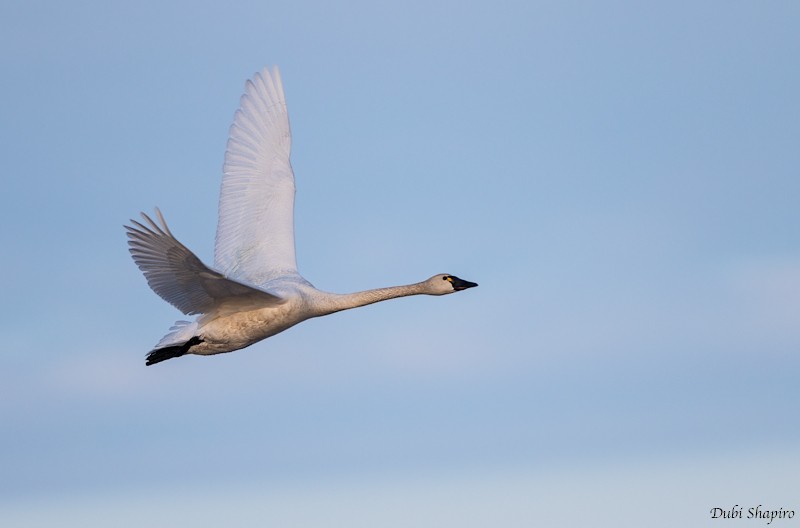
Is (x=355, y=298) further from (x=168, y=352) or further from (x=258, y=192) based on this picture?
(x=258, y=192)

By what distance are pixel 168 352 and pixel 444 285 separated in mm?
4686

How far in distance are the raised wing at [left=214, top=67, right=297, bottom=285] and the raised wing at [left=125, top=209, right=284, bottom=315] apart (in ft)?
6.97

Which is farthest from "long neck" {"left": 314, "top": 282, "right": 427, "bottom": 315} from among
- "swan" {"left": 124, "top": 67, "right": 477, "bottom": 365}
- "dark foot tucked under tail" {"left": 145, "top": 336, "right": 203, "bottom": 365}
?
"dark foot tucked under tail" {"left": 145, "top": 336, "right": 203, "bottom": 365}

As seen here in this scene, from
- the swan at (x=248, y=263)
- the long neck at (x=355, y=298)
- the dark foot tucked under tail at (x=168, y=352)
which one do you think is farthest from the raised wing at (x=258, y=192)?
the dark foot tucked under tail at (x=168, y=352)

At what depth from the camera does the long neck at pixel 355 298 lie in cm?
2059

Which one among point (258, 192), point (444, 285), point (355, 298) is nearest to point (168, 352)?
point (355, 298)

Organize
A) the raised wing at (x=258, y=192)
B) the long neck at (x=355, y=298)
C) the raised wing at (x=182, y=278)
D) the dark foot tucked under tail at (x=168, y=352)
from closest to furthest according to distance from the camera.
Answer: the raised wing at (x=182, y=278), the dark foot tucked under tail at (x=168, y=352), the long neck at (x=355, y=298), the raised wing at (x=258, y=192)

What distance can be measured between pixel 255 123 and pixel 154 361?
5.81 meters

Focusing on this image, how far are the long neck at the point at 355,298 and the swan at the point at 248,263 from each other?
0.6 inches

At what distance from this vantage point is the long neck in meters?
20.6

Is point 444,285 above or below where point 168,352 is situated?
above

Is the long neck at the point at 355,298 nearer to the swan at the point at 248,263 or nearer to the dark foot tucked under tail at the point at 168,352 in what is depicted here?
→ the swan at the point at 248,263

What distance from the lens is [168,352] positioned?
20406 mm

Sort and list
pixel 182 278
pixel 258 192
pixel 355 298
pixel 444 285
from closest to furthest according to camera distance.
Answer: pixel 182 278
pixel 355 298
pixel 444 285
pixel 258 192
